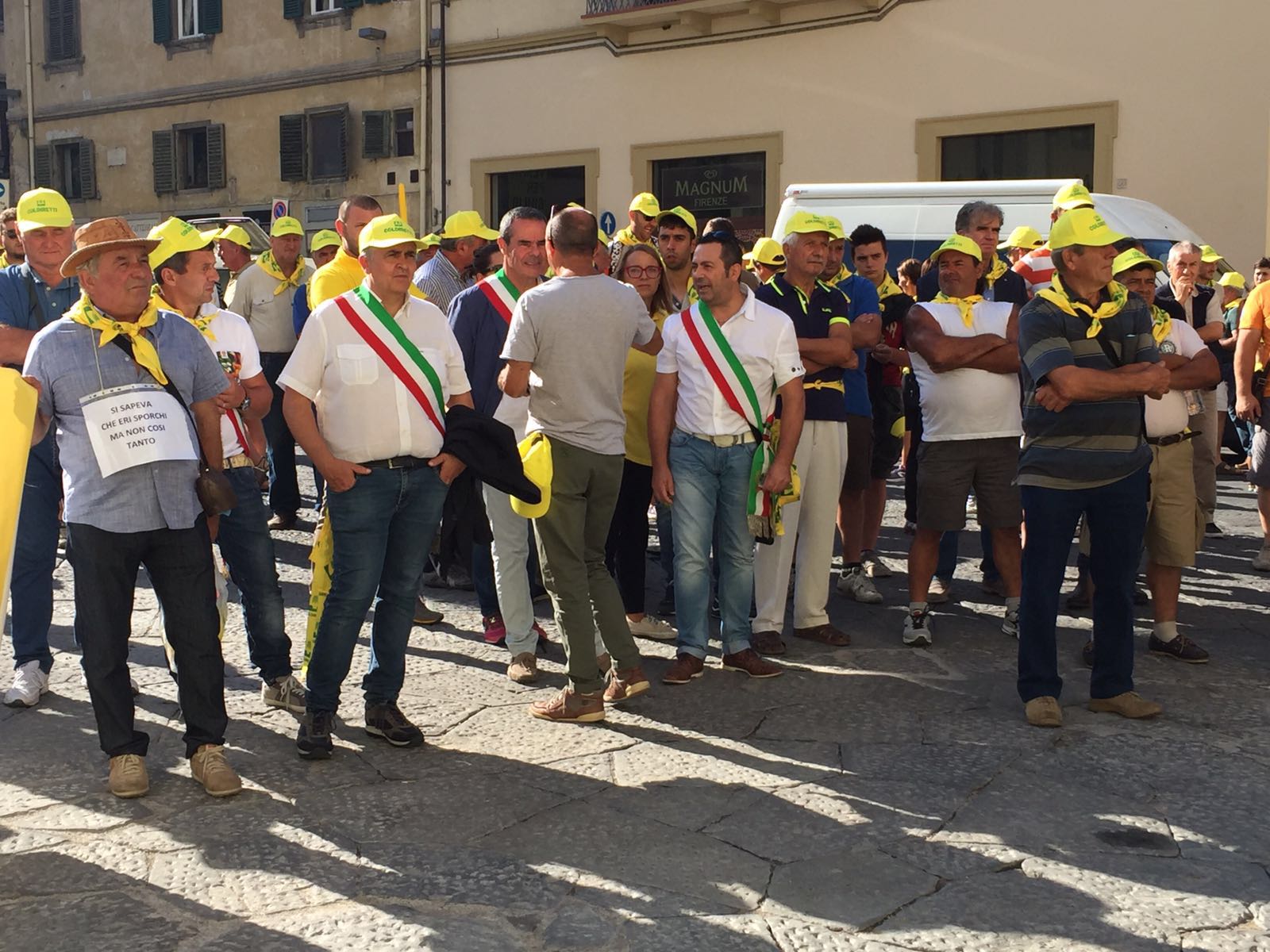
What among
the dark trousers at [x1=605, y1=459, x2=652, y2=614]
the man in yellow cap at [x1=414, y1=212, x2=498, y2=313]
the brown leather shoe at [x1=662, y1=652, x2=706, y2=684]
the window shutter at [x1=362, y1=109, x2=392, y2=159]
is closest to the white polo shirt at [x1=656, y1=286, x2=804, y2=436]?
the dark trousers at [x1=605, y1=459, x2=652, y2=614]

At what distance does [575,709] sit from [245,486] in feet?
4.85

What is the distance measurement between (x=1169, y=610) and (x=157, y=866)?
176 inches

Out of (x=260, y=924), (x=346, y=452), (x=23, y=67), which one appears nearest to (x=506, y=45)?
(x=23, y=67)

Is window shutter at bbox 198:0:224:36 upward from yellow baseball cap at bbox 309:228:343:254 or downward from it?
upward

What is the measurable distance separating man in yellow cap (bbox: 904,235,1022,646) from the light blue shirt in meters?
3.39

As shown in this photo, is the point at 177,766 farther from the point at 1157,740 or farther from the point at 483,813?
the point at 1157,740

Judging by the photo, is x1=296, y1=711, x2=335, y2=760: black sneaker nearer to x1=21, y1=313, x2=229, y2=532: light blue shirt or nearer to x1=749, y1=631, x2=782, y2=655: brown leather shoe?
x1=21, y1=313, x2=229, y2=532: light blue shirt

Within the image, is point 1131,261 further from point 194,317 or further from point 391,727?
point 194,317

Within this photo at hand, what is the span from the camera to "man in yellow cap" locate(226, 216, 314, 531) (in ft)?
32.9

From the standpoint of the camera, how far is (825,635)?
6.88 meters

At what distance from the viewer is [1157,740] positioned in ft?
17.7

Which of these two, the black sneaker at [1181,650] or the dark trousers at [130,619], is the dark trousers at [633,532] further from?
the dark trousers at [130,619]

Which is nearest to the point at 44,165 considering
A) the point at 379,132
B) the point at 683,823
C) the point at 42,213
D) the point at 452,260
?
the point at 379,132

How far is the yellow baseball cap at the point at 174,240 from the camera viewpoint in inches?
210
